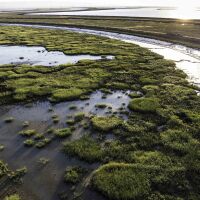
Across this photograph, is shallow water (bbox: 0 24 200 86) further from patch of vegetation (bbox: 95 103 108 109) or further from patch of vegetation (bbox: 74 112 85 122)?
patch of vegetation (bbox: 74 112 85 122)

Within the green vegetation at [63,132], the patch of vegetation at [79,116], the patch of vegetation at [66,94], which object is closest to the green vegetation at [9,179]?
the green vegetation at [63,132]

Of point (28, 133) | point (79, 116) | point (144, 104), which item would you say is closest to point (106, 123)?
point (79, 116)

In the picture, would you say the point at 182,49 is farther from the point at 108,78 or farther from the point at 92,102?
the point at 92,102

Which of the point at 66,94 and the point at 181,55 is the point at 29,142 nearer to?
the point at 66,94

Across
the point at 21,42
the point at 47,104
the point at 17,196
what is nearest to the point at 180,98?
the point at 47,104

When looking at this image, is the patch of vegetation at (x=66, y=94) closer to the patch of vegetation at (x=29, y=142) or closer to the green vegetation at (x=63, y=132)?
the green vegetation at (x=63, y=132)

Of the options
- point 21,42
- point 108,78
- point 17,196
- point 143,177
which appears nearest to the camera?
point 17,196

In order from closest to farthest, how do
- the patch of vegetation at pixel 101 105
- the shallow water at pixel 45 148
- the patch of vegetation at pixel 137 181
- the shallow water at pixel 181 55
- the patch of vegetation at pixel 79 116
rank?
the patch of vegetation at pixel 137 181 < the shallow water at pixel 45 148 < the patch of vegetation at pixel 79 116 < the patch of vegetation at pixel 101 105 < the shallow water at pixel 181 55
